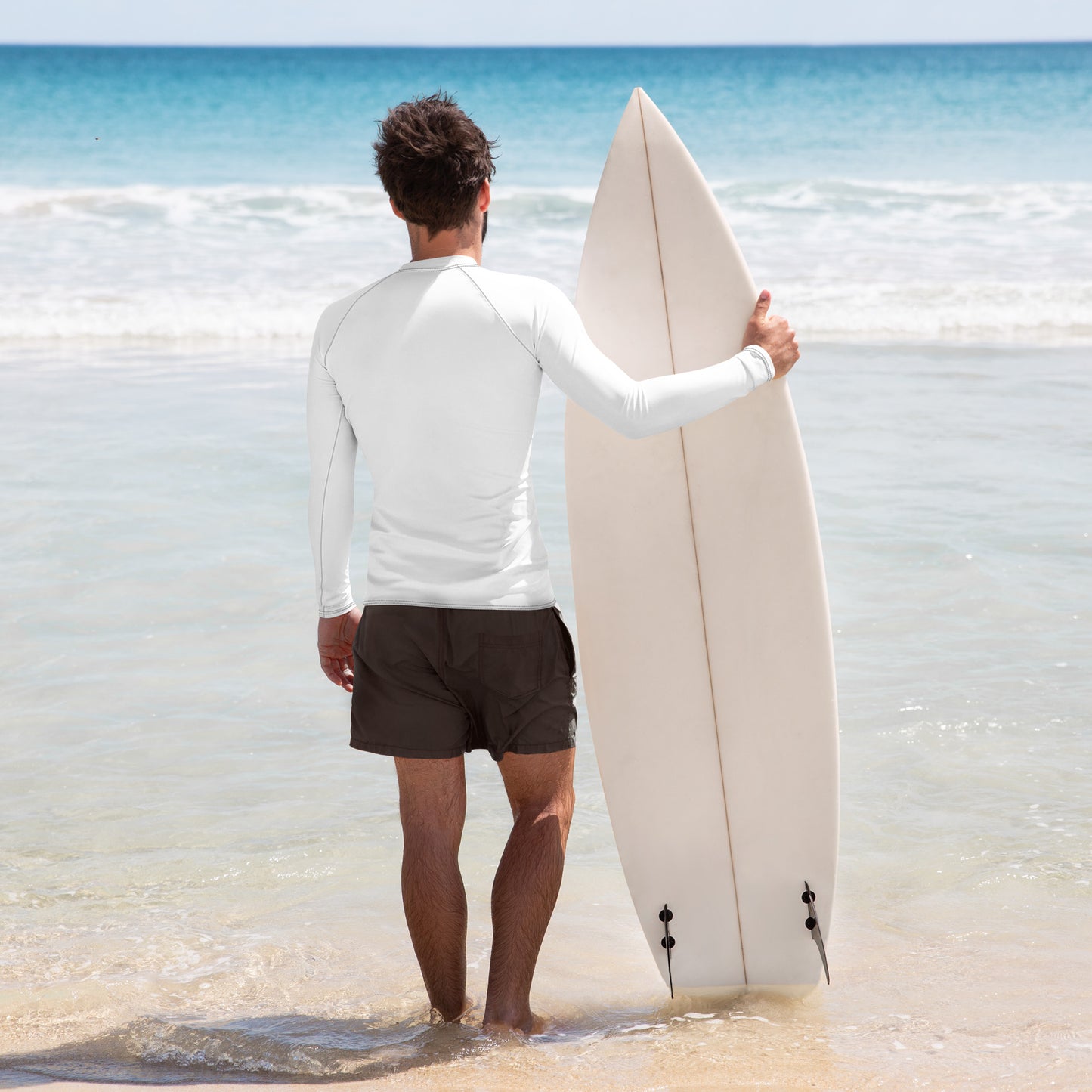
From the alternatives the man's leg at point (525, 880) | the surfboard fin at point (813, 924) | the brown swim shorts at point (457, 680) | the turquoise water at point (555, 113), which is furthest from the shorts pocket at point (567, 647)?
the turquoise water at point (555, 113)

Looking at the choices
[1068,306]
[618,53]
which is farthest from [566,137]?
[618,53]

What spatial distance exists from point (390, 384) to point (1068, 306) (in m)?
8.87

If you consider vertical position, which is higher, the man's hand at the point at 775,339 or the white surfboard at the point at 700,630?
the man's hand at the point at 775,339

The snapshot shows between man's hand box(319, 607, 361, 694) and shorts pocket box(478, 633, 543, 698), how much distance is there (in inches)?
10.7

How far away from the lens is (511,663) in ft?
5.75

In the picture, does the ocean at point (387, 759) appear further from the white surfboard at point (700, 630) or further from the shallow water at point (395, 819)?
the white surfboard at point (700, 630)

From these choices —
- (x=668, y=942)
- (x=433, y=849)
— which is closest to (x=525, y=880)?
(x=433, y=849)

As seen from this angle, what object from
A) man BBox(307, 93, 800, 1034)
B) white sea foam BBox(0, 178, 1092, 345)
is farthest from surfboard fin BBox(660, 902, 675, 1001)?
white sea foam BBox(0, 178, 1092, 345)

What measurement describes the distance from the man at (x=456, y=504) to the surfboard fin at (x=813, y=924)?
0.52 m

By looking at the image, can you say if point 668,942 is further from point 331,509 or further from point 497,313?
point 497,313

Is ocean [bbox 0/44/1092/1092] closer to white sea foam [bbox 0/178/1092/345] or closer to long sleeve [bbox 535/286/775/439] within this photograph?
white sea foam [bbox 0/178/1092/345]

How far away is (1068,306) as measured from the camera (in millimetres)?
9344

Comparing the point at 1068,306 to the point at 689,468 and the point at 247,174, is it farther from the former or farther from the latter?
the point at 247,174

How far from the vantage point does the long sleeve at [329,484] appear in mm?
1798
